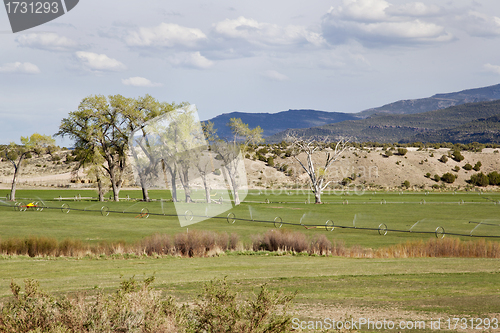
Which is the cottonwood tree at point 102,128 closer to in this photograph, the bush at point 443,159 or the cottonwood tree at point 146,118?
the cottonwood tree at point 146,118

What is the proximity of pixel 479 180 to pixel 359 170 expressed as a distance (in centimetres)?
2414

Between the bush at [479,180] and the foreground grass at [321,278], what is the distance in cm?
8134

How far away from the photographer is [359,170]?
3989 inches

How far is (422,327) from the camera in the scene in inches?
320

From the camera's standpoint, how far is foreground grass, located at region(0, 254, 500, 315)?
1035cm

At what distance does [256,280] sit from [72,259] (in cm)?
1068

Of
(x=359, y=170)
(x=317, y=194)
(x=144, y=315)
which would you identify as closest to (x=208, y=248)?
(x=144, y=315)

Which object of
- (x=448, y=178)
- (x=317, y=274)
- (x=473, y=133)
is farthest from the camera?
(x=473, y=133)

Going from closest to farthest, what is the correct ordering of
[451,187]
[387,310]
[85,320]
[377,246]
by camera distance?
[85,320] < [387,310] < [377,246] < [451,187]

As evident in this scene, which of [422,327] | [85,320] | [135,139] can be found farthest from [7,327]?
[135,139]

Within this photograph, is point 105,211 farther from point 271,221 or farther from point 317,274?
point 317,274

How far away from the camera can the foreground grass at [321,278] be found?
34.0ft

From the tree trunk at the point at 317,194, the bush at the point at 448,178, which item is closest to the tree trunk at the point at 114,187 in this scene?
the tree trunk at the point at 317,194

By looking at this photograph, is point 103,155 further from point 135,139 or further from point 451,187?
point 451,187
